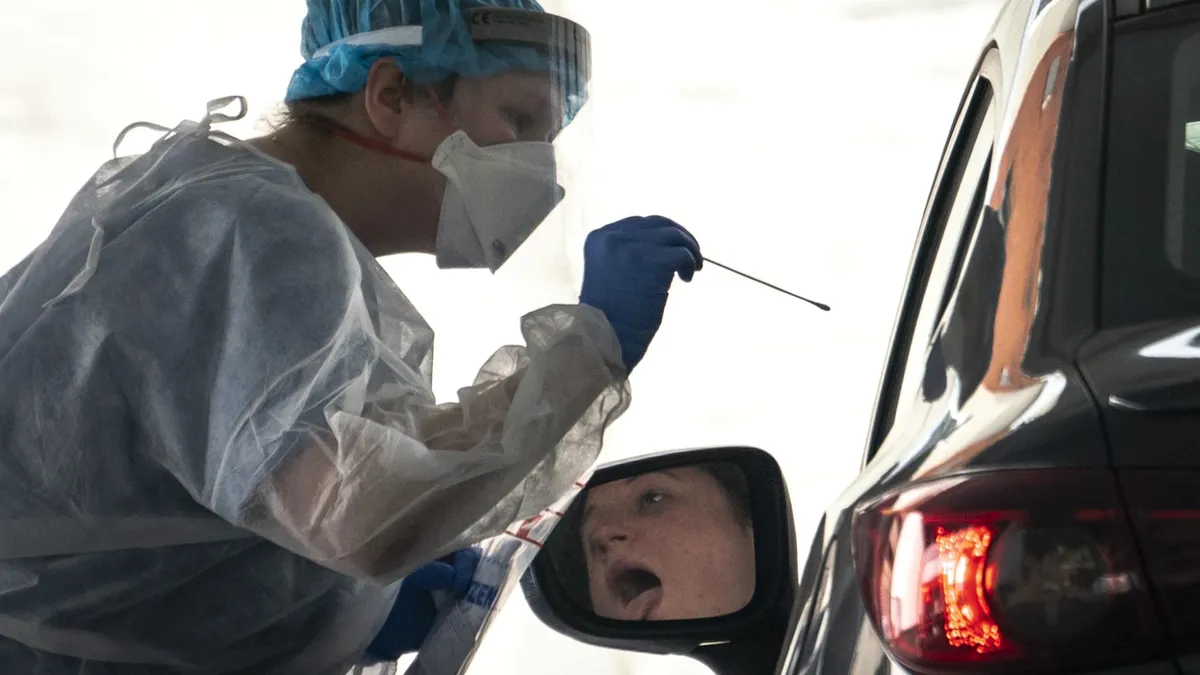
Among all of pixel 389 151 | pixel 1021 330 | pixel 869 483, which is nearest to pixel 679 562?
pixel 389 151

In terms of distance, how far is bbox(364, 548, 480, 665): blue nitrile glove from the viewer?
161cm

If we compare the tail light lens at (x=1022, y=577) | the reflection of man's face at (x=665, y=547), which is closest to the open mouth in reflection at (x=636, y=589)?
the reflection of man's face at (x=665, y=547)

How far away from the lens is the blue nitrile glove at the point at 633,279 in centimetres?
139

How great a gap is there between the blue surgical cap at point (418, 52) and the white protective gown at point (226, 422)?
17cm

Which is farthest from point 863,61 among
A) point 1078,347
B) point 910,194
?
point 1078,347

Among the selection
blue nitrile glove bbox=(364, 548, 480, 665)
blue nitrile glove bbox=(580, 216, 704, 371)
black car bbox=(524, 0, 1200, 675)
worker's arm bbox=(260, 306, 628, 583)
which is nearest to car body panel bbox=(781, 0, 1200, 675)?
black car bbox=(524, 0, 1200, 675)

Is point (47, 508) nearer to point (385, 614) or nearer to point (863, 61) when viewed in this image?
point (385, 614)

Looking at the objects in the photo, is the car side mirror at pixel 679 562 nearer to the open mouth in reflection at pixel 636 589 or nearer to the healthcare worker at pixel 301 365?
the open mouth in reflection at pixel 636 589

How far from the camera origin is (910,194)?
15.7ft

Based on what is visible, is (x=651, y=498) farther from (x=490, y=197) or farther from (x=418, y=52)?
(x=418, y=52)

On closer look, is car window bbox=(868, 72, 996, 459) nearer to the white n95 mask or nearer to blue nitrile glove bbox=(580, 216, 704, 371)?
blue nitrile glove bbox=(580, 216, 704, 371)

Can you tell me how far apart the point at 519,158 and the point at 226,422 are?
1.55 feet

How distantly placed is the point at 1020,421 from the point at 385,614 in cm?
99

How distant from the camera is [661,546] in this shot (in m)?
1.57
